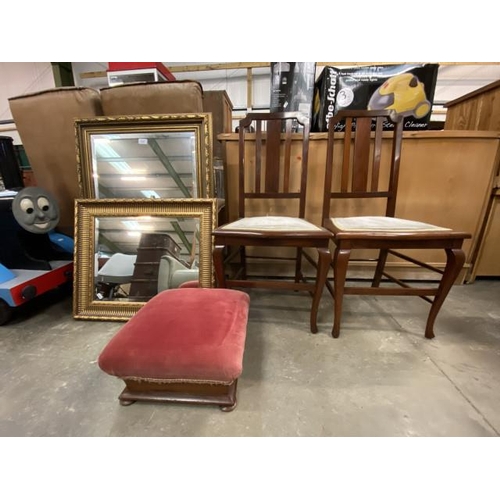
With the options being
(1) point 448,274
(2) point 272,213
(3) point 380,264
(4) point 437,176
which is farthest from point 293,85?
(1) point 448,274

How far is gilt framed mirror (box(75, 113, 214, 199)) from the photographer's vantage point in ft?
4.14

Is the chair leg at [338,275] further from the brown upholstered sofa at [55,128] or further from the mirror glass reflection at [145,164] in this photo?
the brown upholstered sofa at [55,128]

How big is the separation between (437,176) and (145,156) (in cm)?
189

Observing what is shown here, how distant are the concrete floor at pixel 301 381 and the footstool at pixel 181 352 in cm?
5

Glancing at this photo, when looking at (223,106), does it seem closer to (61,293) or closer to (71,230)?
(71,230)

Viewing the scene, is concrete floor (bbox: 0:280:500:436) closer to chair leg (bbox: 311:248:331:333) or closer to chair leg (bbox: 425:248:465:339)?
chair leg (bbox: 425:248:465:339)

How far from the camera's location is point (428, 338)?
109 cm

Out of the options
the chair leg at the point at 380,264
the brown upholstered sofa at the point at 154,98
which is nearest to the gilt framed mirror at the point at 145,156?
the brown upholstered sofa at the point at 154,98

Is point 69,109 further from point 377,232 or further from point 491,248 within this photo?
point 491,248

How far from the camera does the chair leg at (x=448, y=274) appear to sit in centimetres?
93

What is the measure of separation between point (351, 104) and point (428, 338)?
151 centimetres

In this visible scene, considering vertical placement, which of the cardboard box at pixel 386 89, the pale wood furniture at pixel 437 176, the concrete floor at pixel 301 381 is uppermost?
the cardboard box at pixel 386 89
